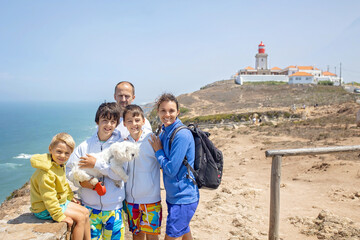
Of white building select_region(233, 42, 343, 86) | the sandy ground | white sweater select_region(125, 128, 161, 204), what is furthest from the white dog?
white building select_region(233, 42, 343, 86)

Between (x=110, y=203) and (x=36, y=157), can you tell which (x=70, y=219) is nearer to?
(x=110, y=203)

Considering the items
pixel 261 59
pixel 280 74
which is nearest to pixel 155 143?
pixel 280 74

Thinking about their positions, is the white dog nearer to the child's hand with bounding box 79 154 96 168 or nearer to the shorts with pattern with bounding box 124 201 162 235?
the child's hand with bounding box 79 154 96 168

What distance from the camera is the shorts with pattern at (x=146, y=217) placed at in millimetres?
2646

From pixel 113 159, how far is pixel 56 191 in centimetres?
56

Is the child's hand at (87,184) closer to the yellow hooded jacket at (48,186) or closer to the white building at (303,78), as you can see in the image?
the yellow hooded jacket at (48,186)

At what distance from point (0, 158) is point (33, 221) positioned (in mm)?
38772

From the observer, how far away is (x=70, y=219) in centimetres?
242

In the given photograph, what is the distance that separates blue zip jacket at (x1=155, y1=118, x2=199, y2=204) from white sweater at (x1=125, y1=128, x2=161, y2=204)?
0.46 feet

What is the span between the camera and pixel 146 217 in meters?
2.64

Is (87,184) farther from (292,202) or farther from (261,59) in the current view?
(261,59)

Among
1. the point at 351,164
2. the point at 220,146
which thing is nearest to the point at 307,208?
the point at 351,164

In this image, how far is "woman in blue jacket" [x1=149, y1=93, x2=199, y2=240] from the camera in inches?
96.2

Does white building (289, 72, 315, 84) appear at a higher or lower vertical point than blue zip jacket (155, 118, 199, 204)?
higher
